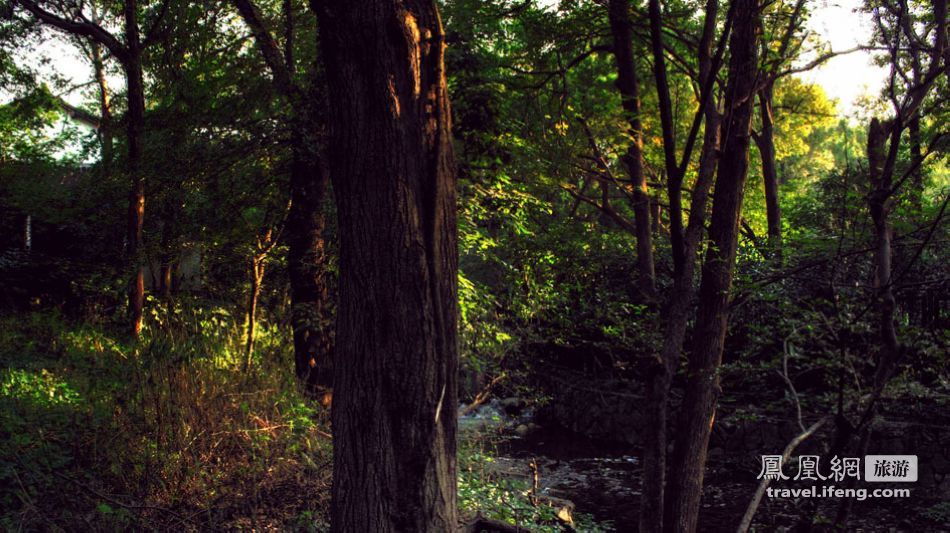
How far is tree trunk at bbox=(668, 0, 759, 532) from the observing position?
5.75 meters

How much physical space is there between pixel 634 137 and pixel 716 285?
5.15 metres

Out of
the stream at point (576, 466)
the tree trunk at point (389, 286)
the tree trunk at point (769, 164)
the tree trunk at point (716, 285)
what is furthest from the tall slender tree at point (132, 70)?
the tree trunk at point (769, 164)

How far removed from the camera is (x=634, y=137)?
34.7 ft

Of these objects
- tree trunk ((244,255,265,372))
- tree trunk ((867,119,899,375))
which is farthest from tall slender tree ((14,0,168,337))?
tree trunk ((867,119,899,375))

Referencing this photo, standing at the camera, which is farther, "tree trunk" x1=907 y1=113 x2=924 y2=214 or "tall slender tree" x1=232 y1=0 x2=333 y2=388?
"tall slender tree" x1=232 y1=0 x2=333 y2=388

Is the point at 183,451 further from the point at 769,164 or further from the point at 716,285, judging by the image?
the point at 769,164

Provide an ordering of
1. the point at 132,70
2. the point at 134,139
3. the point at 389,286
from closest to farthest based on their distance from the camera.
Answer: the point at 389,286, the point at 134,139, the point at 132,70

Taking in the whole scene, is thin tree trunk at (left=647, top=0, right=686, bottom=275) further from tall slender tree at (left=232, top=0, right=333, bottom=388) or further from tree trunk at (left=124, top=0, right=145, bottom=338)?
tree trunk at (left=124, top=0, right=145, bottom=338)

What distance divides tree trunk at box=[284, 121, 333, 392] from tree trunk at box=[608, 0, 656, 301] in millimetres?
3969

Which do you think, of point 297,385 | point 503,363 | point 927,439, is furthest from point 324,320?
point 927,439

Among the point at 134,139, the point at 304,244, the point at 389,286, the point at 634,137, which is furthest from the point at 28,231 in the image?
the point at 389,286

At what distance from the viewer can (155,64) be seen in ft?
33.9

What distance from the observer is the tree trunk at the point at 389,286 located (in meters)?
3.58

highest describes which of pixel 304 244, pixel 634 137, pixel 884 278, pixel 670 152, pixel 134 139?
pixel 634 137
